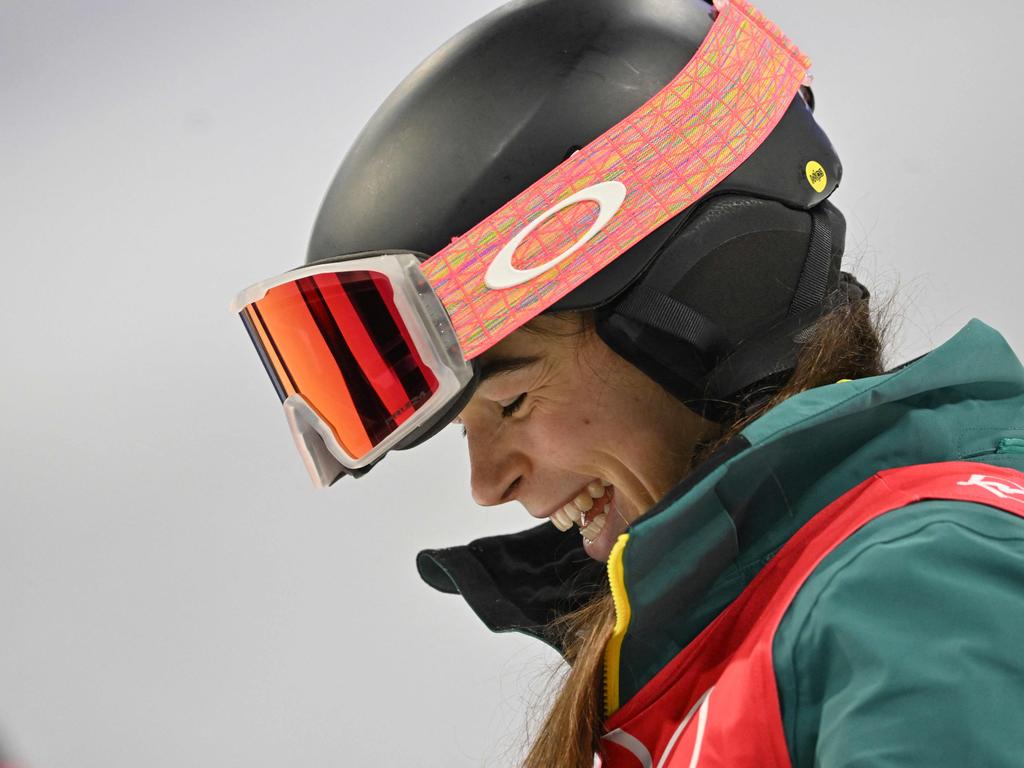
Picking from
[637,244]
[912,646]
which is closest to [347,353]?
[637,244]

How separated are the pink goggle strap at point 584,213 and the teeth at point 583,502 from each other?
0.61ft

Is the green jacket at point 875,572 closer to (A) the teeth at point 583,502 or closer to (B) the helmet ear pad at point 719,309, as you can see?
(B) the helmet ear pad at point 719,309

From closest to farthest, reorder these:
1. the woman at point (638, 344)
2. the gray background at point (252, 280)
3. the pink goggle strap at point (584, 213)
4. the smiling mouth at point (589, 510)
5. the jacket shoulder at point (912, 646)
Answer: the jacket shoulder at point (912, 646) → the woman at point (638, 344) → the pink goggle strap at point (584, 213) → the smiling mouth at point (589, 510) → the gray background at point (252, 280)

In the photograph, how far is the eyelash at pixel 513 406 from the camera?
884mm

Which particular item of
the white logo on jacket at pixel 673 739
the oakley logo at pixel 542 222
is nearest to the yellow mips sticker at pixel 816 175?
the oakley logo at pixel 542 222

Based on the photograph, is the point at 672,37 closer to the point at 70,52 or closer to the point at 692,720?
the point at 692,720

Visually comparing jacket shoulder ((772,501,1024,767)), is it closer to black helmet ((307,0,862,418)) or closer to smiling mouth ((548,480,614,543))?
black helmet ((307,0,862,418))

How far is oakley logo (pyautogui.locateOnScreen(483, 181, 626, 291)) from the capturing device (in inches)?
33.0

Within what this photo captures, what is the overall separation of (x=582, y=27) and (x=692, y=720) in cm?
49

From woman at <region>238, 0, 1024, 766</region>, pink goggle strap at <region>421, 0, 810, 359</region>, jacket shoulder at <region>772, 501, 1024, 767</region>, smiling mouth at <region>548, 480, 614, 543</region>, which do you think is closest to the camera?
jacket shoulder at <region>772, 501, 1024, 767</region>

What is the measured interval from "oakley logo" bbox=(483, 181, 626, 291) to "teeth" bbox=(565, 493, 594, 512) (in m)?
0.20

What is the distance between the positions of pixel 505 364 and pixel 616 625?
221 millimetres

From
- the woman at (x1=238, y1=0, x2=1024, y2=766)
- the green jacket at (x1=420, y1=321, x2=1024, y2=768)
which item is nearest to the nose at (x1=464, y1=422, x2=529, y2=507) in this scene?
the woman at (x1=238, y1=0, x2=1024, y2=766)

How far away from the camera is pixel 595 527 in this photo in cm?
101
